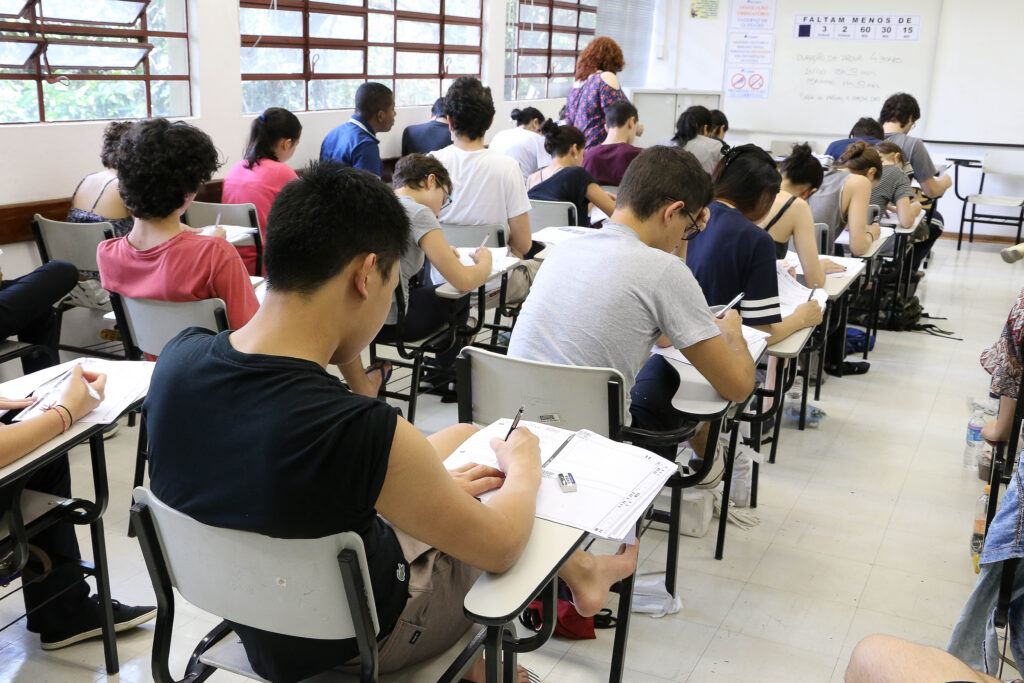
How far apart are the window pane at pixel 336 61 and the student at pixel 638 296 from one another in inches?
147

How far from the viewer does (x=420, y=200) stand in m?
3.18

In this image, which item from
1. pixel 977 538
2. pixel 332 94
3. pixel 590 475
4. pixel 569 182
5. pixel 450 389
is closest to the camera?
pixel 590 475

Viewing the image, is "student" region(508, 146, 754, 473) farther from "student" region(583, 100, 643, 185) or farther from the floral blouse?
the floral blouse

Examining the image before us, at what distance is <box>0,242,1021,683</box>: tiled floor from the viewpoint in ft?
7.06

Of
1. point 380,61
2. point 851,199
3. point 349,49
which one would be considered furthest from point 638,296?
point 380,61

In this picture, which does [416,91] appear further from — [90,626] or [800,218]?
[90,626]

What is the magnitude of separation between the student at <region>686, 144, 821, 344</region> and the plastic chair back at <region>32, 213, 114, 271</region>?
7.31 feet

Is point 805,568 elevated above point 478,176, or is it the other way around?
point 478,176

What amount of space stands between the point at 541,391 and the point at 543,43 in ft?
21.7

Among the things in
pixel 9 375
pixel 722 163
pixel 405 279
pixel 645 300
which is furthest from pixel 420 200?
pixel 9 375

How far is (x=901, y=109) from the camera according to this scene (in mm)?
6070

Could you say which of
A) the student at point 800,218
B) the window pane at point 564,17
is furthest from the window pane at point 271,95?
the window pane at point 564,17

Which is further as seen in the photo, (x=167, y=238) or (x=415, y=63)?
(x=415, y=63)

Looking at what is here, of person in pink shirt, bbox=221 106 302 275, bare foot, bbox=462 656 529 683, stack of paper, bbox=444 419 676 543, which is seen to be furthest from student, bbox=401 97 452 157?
bare foot, bbox=462 656 529 683
